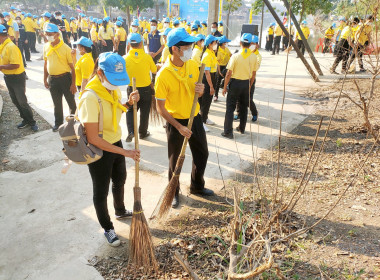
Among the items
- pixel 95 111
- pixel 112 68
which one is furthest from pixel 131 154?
pixel 112 68

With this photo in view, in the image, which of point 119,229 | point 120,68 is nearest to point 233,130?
point 119,229

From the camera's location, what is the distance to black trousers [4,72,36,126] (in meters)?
5.59

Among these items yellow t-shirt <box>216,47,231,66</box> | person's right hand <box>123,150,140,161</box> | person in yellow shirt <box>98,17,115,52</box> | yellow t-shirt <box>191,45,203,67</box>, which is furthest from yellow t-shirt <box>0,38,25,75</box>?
person in yellow shirt <box>98,17,115,52</box>

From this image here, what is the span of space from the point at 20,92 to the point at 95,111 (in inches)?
163

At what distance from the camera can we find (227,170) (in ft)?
15.3

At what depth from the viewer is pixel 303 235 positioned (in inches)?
125

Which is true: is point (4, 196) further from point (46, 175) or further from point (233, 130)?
point (233, 130)

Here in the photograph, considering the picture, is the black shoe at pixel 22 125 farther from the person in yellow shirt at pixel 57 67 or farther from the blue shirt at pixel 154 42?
the blue shirt at pixel 154 42

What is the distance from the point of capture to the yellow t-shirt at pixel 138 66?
5.04 metres

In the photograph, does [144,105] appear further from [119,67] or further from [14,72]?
[119,67]

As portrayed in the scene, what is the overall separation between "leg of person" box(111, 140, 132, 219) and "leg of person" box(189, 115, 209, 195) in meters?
0.87

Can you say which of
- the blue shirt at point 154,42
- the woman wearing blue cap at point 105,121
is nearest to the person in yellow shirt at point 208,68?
the woman wearing blue cap at point 105,121

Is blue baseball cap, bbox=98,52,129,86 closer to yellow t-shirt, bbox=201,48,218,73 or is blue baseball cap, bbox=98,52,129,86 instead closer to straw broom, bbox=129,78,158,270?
straw broom, bbox=129,78,158,270

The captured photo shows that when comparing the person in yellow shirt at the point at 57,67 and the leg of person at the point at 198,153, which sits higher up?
the person in yellow shirt at the point at 57,67
